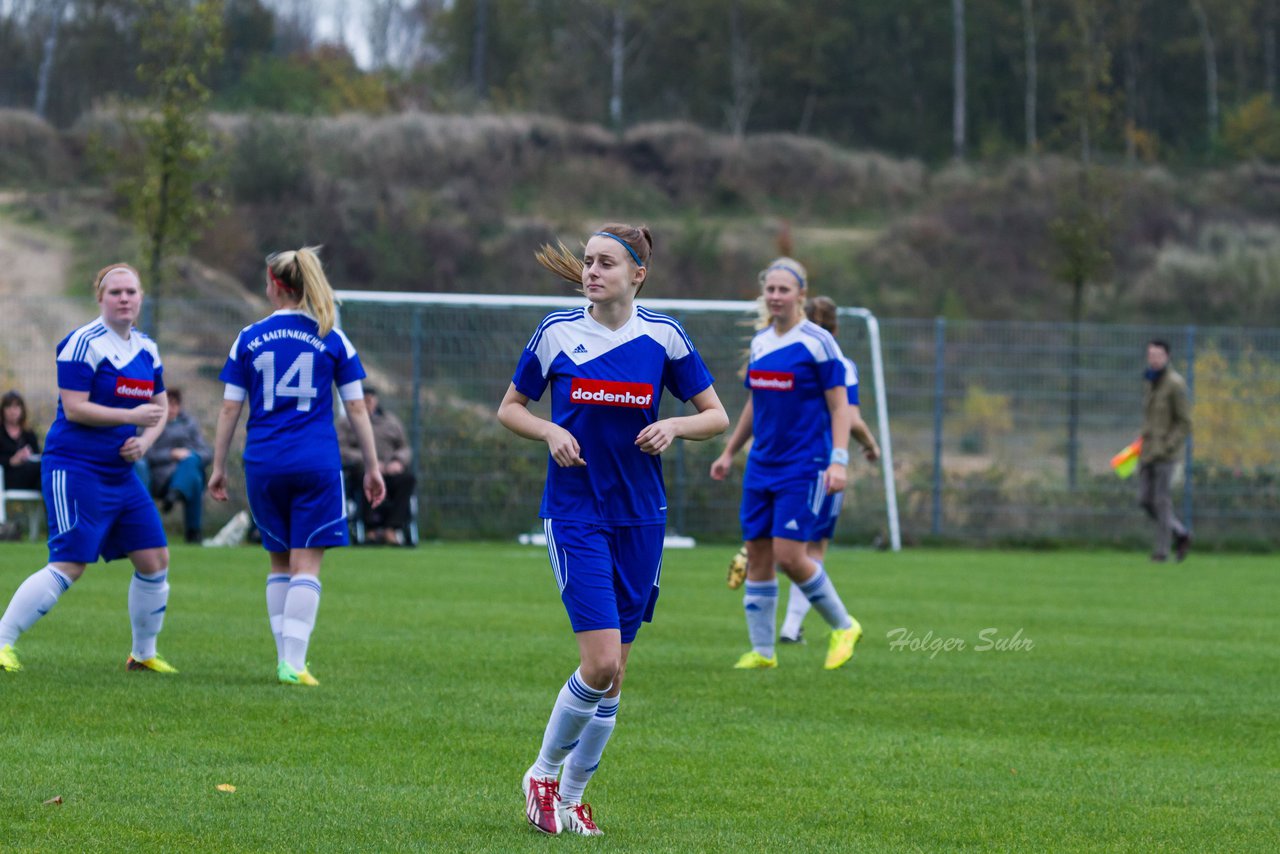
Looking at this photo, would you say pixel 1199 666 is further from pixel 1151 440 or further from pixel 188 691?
pixel 1151 440

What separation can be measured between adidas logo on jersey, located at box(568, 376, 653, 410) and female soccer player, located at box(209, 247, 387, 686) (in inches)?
113

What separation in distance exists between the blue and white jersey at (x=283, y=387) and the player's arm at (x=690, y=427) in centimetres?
293

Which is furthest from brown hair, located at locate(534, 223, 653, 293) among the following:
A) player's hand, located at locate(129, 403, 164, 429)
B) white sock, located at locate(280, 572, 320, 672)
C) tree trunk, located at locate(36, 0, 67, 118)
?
tree trunk, located at locate(36, 0, 67, 118)

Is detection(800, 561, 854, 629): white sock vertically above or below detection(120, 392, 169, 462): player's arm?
below

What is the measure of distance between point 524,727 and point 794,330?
3.19m

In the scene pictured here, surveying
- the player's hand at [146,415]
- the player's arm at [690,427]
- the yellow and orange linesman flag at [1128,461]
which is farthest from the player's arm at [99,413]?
the yellow and orange linesman flag at [1128,461]

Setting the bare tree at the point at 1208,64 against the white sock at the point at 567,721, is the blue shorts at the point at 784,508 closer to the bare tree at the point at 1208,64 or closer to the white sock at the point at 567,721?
the white sock at the point at 567,721

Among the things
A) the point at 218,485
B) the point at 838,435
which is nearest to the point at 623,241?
the point at 218,485

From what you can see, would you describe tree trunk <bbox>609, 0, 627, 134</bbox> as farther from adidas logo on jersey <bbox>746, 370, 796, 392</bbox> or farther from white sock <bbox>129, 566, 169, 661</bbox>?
white sock <bbox>129, 566, 169, 661</bbox>

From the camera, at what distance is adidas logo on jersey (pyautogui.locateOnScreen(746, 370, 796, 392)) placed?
938 cm

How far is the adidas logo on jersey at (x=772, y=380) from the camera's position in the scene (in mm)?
9383

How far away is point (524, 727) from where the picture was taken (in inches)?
283

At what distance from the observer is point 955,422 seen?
2189 centimetres

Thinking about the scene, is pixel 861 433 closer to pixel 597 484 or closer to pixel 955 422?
pixel 597 484
